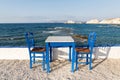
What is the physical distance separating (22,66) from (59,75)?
4.10ft

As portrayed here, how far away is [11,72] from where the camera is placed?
13.5 feet

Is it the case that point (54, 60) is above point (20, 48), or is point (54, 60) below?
below

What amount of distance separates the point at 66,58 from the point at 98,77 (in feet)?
5.24

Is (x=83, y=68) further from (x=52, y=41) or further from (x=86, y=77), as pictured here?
(x=52, y=41)

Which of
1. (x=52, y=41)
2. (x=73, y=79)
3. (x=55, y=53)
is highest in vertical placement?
(x=52, y=41)

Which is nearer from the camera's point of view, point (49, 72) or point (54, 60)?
point (49, 72)

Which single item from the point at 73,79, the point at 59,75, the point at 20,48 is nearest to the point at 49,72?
the point at 59,75

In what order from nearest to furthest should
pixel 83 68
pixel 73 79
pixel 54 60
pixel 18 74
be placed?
pixel 73 79 → pixel 18 74 → pixel 83 68 → pixel 54 60

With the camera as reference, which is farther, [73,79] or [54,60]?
[54,60]

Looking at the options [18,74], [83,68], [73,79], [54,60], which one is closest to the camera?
[73,79]

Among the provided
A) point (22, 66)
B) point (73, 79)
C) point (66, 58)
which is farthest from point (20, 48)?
point (73, 79)

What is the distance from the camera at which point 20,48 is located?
527 cm

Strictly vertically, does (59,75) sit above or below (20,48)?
below

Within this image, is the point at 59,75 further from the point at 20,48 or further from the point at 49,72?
the point at 20,48
